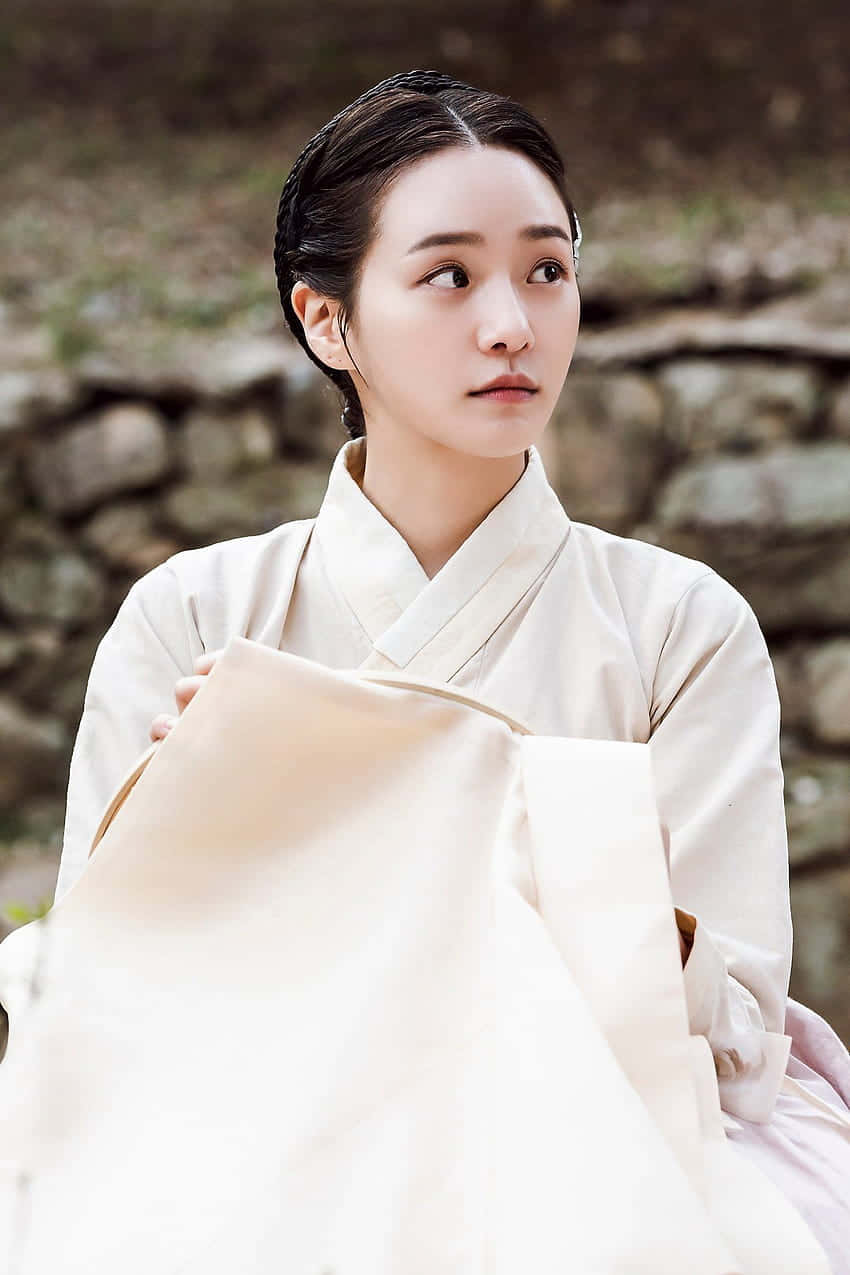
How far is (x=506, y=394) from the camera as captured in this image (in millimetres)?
1431

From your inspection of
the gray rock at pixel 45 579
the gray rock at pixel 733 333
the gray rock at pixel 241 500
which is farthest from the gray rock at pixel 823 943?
the gray rock at pixel 45 579

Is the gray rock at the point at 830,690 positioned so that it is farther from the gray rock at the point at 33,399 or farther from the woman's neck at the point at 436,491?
the woman's neck at the point at 436,491

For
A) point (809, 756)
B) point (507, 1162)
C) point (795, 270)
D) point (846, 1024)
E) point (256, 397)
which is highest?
point (795, 270)

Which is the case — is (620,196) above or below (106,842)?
above

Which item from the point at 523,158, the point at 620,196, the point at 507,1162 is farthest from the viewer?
the point at 620,196

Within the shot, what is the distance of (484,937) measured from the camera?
1.14m

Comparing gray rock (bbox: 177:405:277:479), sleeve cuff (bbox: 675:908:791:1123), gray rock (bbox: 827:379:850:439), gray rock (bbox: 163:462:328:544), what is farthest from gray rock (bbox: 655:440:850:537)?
sleeve cuff (bbox: 675:908:791:1123)

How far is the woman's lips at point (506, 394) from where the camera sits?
1.43 metres

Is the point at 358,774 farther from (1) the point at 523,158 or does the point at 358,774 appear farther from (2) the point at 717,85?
(2) the point at 717,85

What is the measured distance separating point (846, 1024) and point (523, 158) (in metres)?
2.71

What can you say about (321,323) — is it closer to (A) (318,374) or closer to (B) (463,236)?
(B) (463,236)

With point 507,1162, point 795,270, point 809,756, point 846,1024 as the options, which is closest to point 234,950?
point 507,1162

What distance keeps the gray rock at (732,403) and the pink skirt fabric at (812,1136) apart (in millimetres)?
3431

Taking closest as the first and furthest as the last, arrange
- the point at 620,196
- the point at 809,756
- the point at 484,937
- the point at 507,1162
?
the point at 507,1162 < the point at 484,937 < the point at 809,756 < the point at 620,196
